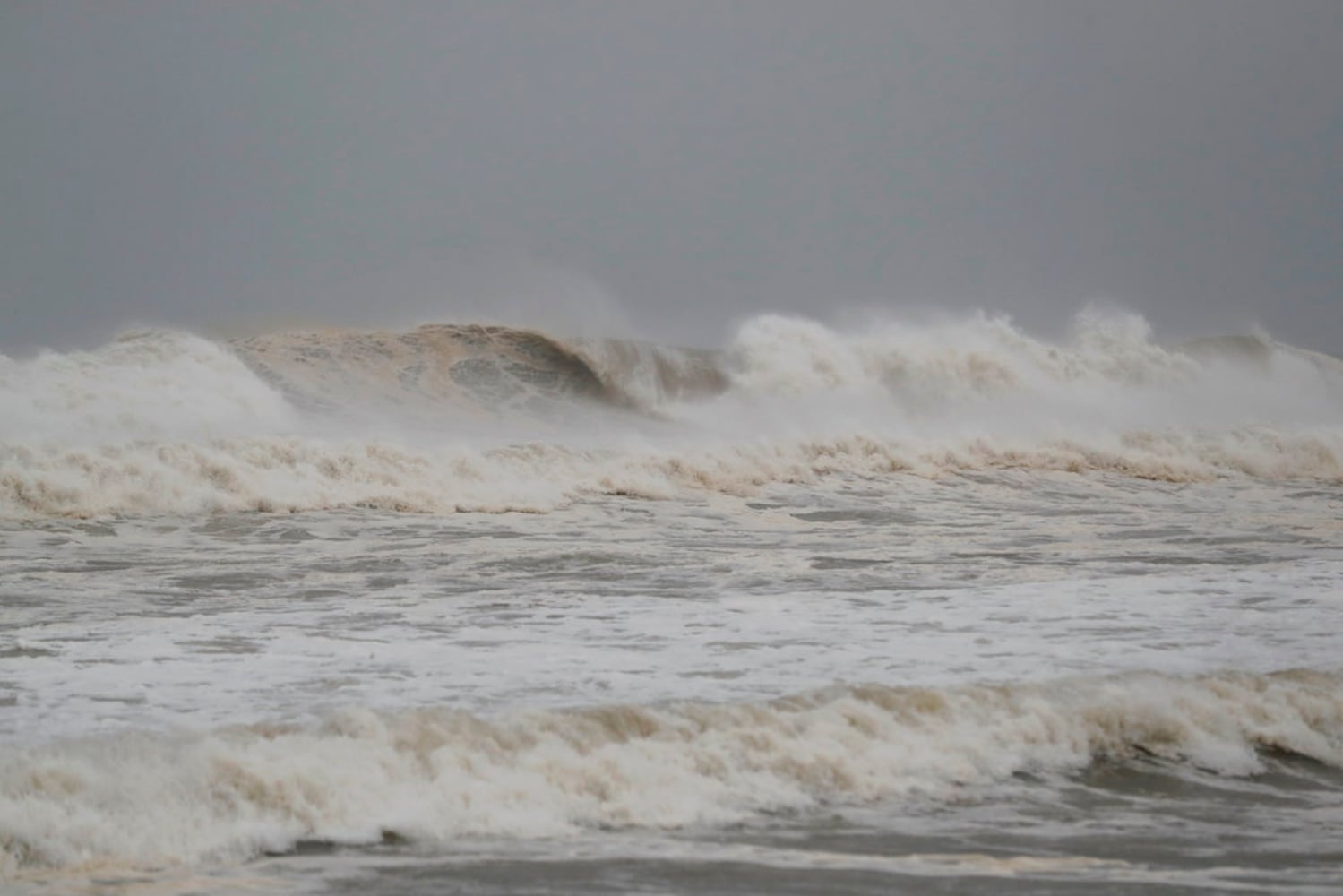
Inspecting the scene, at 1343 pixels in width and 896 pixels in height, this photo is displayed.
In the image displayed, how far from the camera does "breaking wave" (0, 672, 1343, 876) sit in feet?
12.1

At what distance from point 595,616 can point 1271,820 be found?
370 centimetres

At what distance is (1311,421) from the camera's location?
2839 cm

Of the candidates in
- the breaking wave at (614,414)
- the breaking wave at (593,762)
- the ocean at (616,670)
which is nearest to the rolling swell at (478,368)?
the breaking wave at (614,414)

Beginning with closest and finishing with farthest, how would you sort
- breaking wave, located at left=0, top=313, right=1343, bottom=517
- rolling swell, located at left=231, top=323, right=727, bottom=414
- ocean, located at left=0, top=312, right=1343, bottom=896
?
ocean, located at left=0, top=312, right=1343, bottom=896
breaking wave, located at left=0, top=313, right=1343, bottom=517
rolling swell, located at left=231, top=323, right=727, bottom=414

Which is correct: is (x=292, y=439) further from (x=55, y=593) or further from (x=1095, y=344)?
(x=1095, y=344)

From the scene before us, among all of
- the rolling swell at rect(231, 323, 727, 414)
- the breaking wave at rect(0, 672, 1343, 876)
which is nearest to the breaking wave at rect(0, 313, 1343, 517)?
the rolling swell at rect(231, 323, 727, 414)

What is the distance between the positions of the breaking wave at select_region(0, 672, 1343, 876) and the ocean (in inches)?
0.6

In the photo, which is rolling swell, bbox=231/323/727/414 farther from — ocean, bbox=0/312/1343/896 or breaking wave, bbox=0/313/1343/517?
ocean, bbox=0/312/1343/896

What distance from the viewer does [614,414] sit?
23562 mm

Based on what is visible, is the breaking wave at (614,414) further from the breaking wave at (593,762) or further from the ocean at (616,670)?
the breaking wave at (593,762)

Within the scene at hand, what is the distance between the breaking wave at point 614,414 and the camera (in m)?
13.8

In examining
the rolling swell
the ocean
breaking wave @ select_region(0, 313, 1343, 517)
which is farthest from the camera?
the rolling swell

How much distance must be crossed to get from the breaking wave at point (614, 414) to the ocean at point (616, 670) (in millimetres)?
114

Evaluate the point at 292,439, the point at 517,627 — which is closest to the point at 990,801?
the point at 517,627
